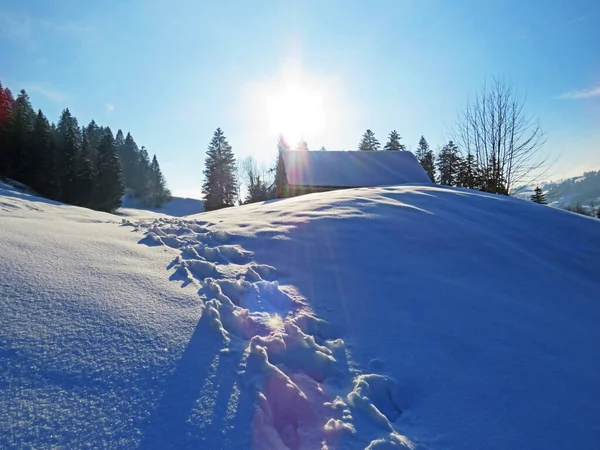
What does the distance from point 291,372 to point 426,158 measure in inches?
1490

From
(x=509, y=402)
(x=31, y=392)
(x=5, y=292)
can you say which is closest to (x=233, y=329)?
(x=31, y=392)

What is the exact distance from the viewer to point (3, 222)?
354 cm

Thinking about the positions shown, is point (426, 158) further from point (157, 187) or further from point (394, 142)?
point (157, 187)

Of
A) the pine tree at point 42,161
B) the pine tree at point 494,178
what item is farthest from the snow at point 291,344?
the pine tree at point 42,161

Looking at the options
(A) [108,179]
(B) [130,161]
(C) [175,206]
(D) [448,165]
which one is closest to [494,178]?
(D) [448,165]

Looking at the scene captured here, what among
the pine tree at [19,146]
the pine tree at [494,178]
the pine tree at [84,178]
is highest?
the pine tree at [19,146]

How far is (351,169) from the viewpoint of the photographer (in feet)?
67.6

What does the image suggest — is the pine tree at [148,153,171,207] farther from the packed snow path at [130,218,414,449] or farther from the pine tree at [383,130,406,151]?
the packed snow path at [130,218,414,449]

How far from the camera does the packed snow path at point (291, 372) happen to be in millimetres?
1621

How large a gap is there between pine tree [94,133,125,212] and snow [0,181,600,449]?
3219 cm

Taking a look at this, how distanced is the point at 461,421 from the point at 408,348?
556mm

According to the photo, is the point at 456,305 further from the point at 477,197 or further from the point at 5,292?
the point at 477,197

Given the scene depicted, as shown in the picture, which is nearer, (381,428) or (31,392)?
(31,392)

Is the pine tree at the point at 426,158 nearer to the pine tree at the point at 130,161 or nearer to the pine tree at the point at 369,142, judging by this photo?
the pine tree at the point at 369,142
